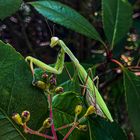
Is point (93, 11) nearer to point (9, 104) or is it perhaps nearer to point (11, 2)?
point (11, 2)

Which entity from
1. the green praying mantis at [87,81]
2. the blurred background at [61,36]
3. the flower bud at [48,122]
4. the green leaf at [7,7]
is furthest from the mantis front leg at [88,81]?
the blurred background at [61,36]

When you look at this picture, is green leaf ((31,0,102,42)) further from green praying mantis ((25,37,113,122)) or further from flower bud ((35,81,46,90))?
flower bud ((35,81,46,90))

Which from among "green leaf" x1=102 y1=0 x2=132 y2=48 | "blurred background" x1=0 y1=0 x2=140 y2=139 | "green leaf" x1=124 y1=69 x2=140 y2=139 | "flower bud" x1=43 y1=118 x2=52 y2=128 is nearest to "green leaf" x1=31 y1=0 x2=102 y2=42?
"green leaf" x1=102 y1=0 x2=132 y2=48

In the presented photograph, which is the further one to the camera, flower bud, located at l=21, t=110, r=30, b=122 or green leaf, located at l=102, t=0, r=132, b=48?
green leaf, located at l=102, t=0, r=132, b=48

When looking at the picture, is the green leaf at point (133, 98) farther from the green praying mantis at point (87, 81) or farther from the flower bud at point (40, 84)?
the flower bud at point (40, 84)

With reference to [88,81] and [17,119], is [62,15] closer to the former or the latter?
[88,81]

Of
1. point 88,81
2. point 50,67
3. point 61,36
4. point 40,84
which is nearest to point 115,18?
point 88,81

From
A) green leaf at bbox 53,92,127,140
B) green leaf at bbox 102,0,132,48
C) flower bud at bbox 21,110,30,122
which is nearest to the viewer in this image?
flower bud at bbox 21,110,30,122
